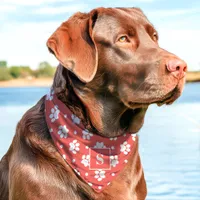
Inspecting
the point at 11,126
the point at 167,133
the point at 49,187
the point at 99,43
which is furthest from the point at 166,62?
the point at 11,126

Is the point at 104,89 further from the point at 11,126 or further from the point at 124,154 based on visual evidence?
the point at 11,126

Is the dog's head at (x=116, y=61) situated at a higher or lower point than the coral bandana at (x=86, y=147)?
higher

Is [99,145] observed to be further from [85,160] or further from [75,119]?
[75,119]

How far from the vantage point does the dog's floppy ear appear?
470 cm

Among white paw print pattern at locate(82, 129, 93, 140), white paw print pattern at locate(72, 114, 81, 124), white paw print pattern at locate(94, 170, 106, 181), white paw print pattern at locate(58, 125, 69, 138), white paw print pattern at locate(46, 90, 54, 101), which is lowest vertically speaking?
white paw print pattern at locate(94, 170, 106, 181)

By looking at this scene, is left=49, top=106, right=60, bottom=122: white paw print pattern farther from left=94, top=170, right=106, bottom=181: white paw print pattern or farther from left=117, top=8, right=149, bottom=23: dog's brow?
left=117, top=8, right=149, bottom=23: dog's brow

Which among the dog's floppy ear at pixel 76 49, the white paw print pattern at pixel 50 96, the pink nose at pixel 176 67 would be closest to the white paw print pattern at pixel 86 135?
the white paw print pattern at pixel 50 96

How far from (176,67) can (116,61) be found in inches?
17.6

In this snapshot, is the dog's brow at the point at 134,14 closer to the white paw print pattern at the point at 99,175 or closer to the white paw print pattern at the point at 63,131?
the white paw print pattern at the point at 63,131

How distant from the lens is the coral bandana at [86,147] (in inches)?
198

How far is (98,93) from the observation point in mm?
5008

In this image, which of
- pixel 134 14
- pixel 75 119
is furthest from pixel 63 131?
pixel 134 14

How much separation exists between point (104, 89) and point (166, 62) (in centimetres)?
55

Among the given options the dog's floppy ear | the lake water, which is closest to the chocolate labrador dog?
the dog's floppy ear
